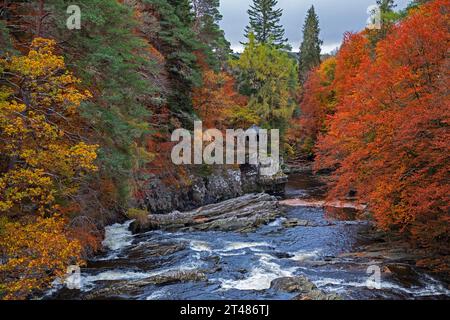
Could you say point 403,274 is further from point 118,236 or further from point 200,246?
point 118,236

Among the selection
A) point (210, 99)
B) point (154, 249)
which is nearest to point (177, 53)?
point (210, 99)

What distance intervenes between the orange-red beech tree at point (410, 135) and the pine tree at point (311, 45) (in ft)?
142

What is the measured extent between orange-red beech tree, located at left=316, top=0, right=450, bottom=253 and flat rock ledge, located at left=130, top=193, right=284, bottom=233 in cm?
617

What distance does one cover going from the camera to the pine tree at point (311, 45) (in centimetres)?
5947

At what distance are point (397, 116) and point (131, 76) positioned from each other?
36.0 ft

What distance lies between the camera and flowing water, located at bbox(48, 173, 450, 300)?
40.9 ft

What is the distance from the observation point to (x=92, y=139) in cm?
1516

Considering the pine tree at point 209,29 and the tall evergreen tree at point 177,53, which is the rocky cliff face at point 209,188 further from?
the pine tree at point 209,29
